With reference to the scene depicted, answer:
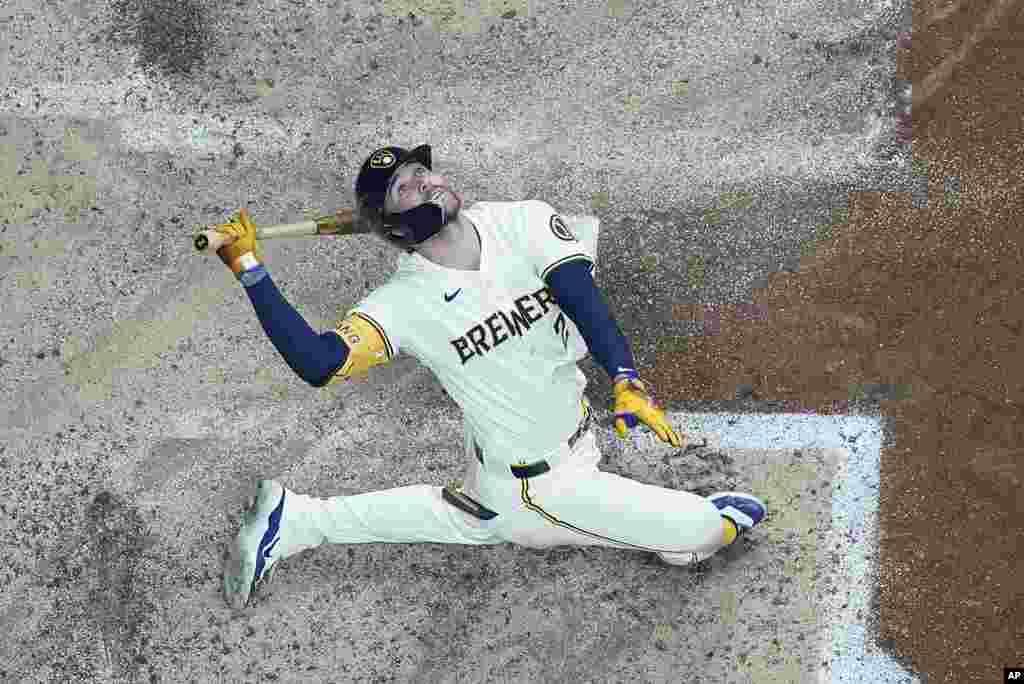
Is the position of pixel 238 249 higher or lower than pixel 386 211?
higher

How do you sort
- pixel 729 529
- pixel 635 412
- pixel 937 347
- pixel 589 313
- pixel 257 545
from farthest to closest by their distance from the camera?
pixel 257 545 → pixel 937 347 → pixel 729 529 → pixel 589 313 → pixel 635 412

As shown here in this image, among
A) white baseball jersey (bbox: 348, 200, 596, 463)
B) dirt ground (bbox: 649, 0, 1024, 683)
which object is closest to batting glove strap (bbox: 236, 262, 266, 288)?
white baseball jersey (bbox: 348, 200, 596, 463)

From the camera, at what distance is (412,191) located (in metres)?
3.90

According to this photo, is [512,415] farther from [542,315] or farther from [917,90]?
[917,90]

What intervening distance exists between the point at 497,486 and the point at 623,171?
160 cm

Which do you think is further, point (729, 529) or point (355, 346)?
point (729, 529)

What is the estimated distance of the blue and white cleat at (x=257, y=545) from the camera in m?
4.79

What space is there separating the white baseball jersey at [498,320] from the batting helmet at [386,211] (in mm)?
158

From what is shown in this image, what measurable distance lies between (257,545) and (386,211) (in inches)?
70.4

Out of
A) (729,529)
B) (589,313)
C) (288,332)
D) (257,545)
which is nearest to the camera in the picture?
(288,332)

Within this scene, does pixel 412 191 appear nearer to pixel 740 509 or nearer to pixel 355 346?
pixel 355 346

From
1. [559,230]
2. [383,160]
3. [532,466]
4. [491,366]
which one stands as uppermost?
[383,160]

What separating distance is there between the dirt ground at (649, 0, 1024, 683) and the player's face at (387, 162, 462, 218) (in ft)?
5.05

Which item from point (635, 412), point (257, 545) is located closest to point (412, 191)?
point (635, 412)
